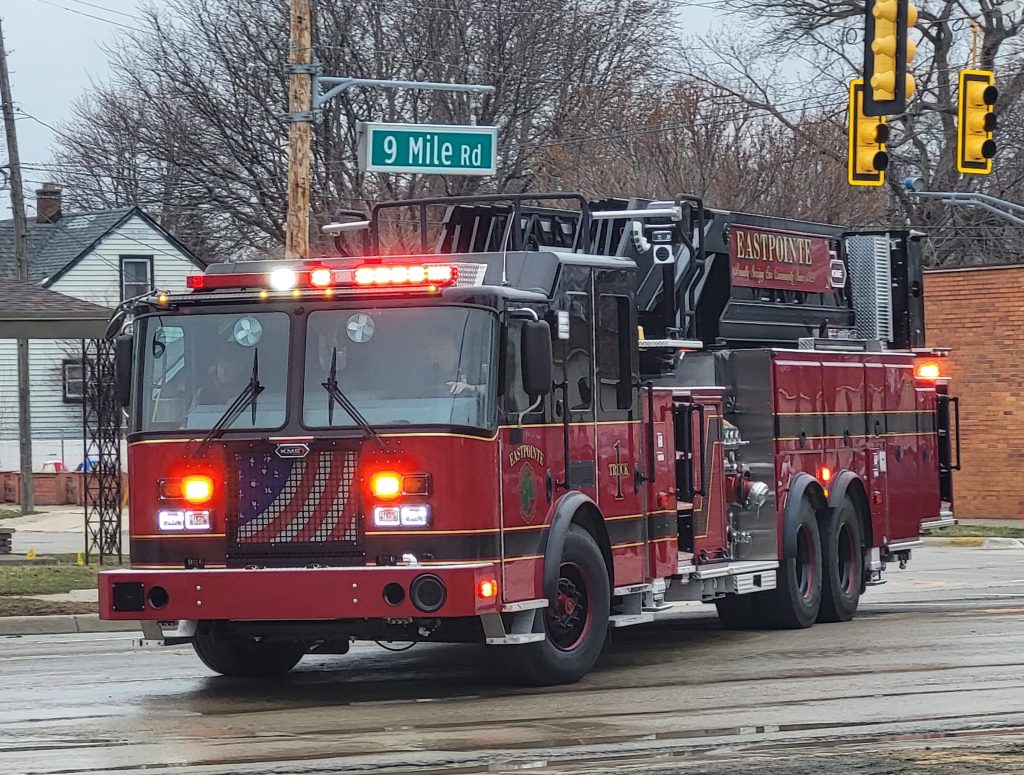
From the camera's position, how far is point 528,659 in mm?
11320

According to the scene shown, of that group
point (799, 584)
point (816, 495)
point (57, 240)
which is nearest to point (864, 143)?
point (816, 495)

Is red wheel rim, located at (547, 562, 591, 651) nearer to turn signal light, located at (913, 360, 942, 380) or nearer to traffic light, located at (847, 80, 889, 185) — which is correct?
turn signal light, located at (913, 360, 942, 380)

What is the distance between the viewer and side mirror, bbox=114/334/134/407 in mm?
11648

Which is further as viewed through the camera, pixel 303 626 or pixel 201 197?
pixel 201 197

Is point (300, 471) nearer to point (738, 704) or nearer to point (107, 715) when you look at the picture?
point (107, 715)

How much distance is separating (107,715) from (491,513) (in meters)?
2.45

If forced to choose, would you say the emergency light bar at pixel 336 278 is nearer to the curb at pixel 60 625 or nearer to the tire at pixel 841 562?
the curb at pixel 60 625

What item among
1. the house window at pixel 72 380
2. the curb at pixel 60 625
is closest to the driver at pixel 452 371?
the curb at pixel 60 625

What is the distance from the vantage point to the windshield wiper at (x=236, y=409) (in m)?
11.1

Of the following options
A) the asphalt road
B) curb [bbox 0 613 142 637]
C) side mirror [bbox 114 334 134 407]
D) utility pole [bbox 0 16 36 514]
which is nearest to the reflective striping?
the asphalt road

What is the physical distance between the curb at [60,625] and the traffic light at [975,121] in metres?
11.7

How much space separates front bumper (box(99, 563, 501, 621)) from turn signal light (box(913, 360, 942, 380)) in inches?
322

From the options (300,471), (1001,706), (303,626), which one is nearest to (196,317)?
(300,471)

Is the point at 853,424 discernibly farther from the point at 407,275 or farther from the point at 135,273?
the point at 135,273
